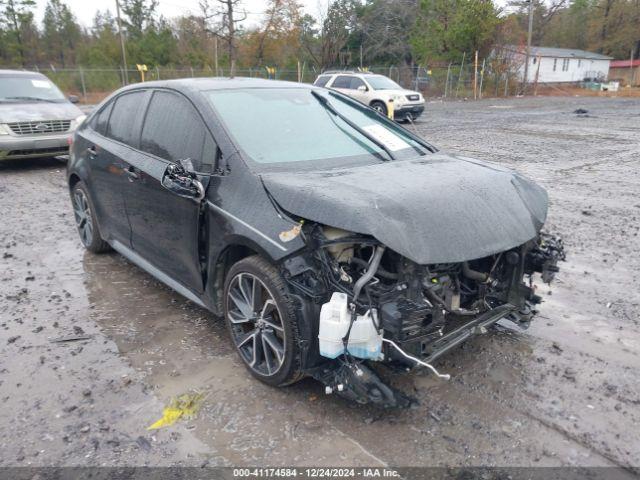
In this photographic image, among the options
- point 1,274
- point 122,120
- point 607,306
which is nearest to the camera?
→ point 607,306

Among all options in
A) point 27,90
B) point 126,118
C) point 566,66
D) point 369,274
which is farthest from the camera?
point 566,66

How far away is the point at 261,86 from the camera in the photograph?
418 centimetres

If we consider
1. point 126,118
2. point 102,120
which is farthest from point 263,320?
point 102,120

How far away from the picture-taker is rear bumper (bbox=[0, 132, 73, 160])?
9266mm

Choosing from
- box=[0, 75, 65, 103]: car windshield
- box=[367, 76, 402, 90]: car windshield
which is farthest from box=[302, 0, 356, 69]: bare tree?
box=[0, 75, 65, 103]: car windshield

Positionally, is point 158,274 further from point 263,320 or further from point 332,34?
point 332,34

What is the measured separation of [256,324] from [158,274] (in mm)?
1333

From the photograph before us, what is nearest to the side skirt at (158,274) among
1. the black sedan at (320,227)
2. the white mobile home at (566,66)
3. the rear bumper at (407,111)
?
the black sedan at (320,227)

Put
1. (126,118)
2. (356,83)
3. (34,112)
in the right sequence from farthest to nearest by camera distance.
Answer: (356,83)
(34,112)
(126,118)

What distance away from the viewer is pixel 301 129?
12.5ft

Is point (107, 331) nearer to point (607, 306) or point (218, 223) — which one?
point (218, 223)

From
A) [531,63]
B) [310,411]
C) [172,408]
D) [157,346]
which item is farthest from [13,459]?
[531,63]

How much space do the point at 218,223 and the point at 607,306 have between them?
10.7 ft

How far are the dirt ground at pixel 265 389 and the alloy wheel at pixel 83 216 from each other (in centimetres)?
28
